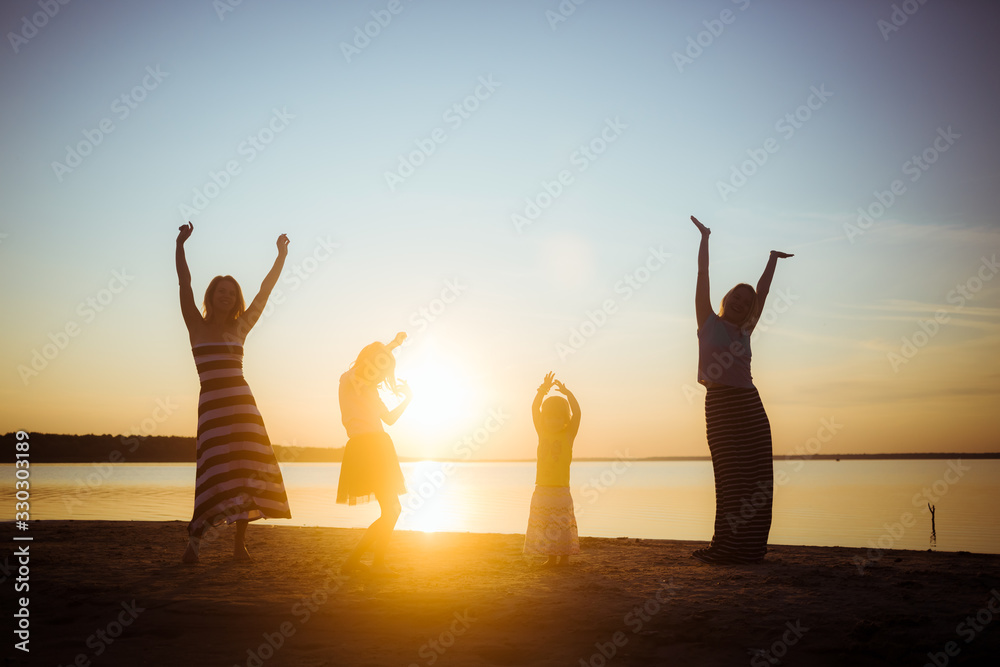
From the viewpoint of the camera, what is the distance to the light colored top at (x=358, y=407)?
6.09 m

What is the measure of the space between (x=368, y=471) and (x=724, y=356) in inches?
143

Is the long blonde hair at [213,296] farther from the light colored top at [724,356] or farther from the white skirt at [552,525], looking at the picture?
the light colored top at [724,356]

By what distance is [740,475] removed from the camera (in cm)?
665

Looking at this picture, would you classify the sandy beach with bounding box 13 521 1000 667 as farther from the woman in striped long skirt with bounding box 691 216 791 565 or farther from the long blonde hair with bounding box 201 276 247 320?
the long blonde hair with bounding box 201 276 247 320

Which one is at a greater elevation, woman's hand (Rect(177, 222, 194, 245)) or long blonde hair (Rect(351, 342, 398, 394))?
woman's hand (Rect(177, 222, 194, 245))

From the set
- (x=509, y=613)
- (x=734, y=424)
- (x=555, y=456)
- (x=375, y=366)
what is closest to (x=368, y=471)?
(x=375, y=366)

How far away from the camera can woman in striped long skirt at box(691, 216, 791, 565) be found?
258 inches

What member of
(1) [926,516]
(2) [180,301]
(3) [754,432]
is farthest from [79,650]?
(1) [926,516]

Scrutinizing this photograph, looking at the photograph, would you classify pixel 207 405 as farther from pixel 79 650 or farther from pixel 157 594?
pixel 79 650

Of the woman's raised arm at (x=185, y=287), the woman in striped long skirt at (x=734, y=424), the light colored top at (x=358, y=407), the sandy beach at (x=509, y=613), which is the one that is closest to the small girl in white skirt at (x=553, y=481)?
the sandy beach at (x=509, y=613)

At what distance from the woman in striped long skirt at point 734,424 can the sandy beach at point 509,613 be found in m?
0.36

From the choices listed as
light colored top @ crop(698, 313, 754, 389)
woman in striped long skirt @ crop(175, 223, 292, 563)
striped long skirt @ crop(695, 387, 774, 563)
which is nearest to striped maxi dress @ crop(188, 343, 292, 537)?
woman in striped long skirt @ crop(175, 223, 292, 563)

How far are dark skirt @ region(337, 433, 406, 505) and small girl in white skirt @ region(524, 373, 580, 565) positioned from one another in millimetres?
1498

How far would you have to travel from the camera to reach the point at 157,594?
4.75 m
